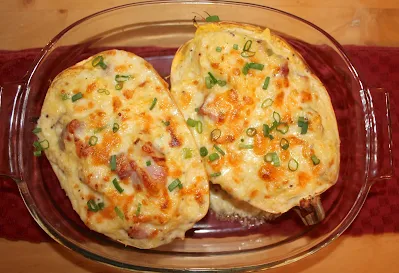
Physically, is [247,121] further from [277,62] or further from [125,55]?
[125,55]

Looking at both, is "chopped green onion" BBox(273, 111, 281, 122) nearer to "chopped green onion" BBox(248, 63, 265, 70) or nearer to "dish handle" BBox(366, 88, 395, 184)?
"chopped green onion" BBox(248, 63, 265, 70)

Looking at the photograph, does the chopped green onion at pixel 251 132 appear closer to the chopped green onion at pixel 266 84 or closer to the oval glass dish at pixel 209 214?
the chopped green onion at pixel 266 84

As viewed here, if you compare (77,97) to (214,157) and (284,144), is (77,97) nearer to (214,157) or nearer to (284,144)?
(214,157)

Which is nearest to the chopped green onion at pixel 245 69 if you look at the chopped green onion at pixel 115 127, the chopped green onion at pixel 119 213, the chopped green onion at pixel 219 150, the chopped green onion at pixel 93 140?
the chopped green onion at pixel 219 150

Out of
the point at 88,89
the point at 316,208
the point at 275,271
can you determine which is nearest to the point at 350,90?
the point at 316,208

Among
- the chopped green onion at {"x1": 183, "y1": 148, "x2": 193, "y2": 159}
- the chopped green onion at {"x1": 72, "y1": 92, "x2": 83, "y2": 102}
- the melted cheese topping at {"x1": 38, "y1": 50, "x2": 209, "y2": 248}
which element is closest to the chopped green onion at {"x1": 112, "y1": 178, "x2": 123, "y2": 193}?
the melted cheese topping at {"x1": 38, "y1": 50, "x2": 209, "y2": 248}

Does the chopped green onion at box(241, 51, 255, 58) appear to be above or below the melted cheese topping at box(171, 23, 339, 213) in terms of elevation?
above
